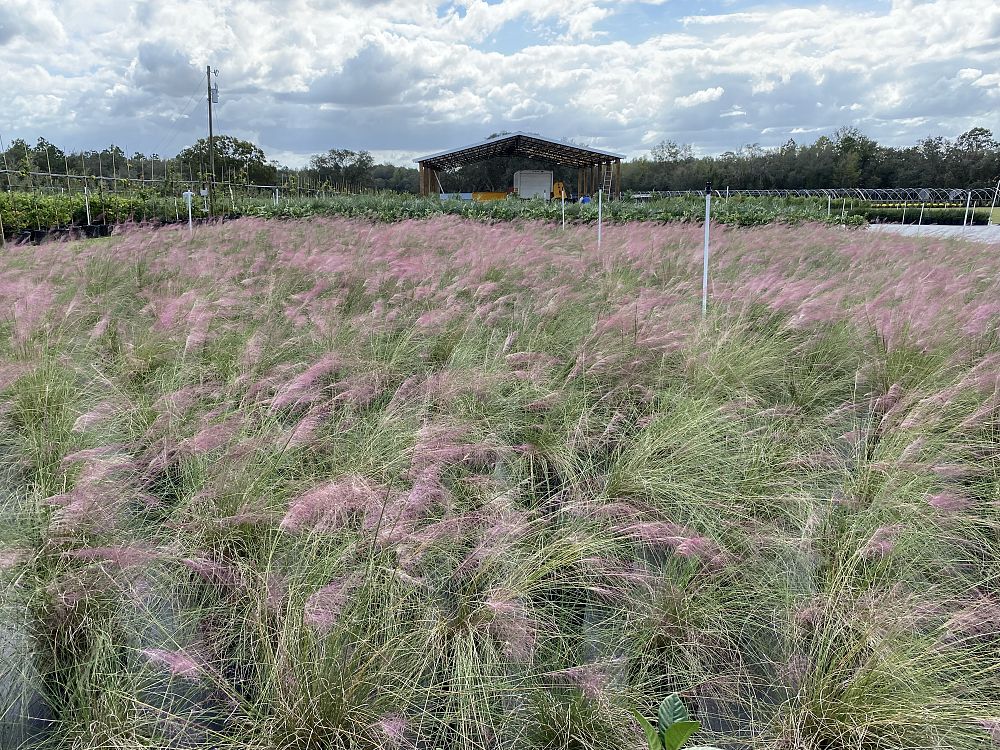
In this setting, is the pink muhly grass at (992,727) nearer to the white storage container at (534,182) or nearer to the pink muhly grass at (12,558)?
the pink muhly grass at (12,558)

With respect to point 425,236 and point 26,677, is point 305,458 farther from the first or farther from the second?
point 425,236

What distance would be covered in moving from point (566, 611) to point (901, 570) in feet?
3.43

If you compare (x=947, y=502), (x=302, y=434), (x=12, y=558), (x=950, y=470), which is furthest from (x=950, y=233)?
(x=12, y=558)

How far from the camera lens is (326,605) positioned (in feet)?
5.66

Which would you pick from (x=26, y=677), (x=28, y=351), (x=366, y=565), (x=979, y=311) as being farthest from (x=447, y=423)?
(x=979, y=311)

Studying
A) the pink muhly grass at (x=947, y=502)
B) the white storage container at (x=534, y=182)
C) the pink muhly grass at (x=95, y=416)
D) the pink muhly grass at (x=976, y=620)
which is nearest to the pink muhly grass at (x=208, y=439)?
the pink muhly grass at (x=95, y=416)

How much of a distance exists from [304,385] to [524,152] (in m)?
38.9

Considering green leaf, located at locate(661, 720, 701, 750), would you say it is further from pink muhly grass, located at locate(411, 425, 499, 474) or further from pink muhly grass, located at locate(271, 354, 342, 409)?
pink muhly grass, located at locate(271, 354, 342, 409)

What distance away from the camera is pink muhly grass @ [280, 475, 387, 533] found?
6.05 ft

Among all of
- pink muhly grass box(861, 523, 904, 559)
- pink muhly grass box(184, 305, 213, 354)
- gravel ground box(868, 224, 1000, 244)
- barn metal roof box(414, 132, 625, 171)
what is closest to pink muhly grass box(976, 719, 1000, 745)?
pink muhly grass box(861, 523, 904, 559)

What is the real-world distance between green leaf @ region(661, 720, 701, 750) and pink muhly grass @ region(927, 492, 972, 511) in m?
1.57

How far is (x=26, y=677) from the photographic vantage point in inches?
67.0

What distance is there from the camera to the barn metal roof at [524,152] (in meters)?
32.8

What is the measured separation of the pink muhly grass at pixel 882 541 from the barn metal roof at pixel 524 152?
32.1 meters
